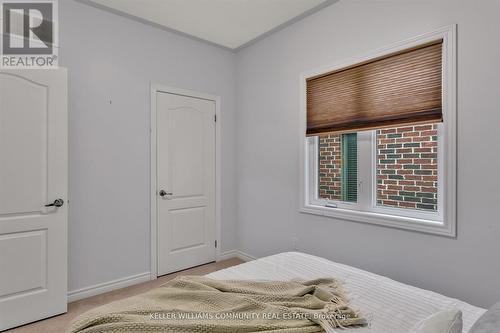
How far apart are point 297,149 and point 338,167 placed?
18.4 inches

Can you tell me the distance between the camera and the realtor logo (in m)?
2.26

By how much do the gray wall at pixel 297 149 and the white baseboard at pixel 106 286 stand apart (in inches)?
52.6

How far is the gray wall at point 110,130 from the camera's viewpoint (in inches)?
101

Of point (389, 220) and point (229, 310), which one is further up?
point (389, 220)

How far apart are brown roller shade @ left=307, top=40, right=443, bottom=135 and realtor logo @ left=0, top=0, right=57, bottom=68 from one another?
8.03 ft

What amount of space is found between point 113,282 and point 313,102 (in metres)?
2.74

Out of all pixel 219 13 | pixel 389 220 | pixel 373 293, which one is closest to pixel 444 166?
pixel 389 220

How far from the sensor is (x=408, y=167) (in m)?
2.24

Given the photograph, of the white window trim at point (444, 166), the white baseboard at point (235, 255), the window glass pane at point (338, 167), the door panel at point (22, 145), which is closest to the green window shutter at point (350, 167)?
the window glass pane at point (338, 167)

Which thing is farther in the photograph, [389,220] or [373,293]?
[389,220]

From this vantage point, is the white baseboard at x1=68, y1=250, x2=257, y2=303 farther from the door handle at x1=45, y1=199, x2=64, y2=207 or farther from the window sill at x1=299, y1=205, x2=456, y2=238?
the window sill at x1=299, y1=205, x2=456, y2=238

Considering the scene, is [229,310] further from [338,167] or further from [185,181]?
[185,181]

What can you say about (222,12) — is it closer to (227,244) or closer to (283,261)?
(283,261)

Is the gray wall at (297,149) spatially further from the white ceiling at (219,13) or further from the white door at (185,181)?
the white door at (185,181)
